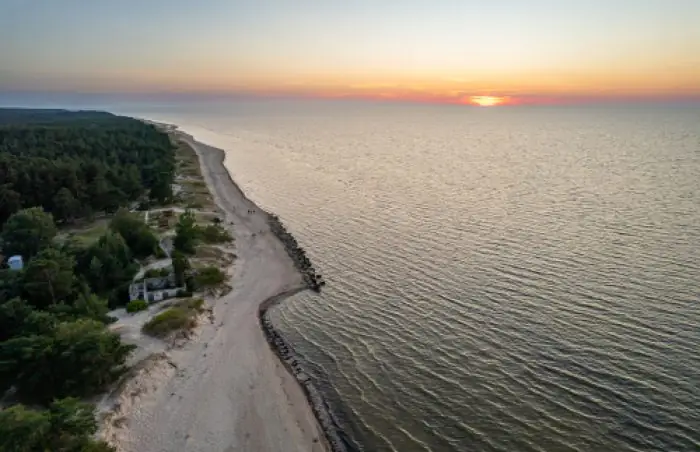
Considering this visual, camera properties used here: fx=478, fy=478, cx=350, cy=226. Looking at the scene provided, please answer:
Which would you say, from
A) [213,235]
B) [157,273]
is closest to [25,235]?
[157,273]

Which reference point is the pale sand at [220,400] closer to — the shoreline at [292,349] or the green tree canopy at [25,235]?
the shoreline at [292,349]

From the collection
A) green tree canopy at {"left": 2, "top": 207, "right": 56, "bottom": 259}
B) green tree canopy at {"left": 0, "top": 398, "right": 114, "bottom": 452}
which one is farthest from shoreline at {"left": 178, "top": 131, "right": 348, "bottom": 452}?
green tree canopy at {"left": 2, "top": 207, "right": 56, "bottom": 259}

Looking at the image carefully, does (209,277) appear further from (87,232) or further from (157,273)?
(87,232)

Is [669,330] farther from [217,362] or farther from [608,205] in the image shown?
[608,205]

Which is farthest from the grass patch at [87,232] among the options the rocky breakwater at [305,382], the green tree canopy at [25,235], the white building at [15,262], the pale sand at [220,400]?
the rocky breakwater at [305,382]

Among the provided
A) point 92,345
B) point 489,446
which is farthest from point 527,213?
point 92,345

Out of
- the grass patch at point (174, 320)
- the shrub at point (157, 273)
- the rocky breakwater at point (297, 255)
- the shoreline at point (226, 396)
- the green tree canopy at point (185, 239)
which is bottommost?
the shoreline at point (226, 396)
